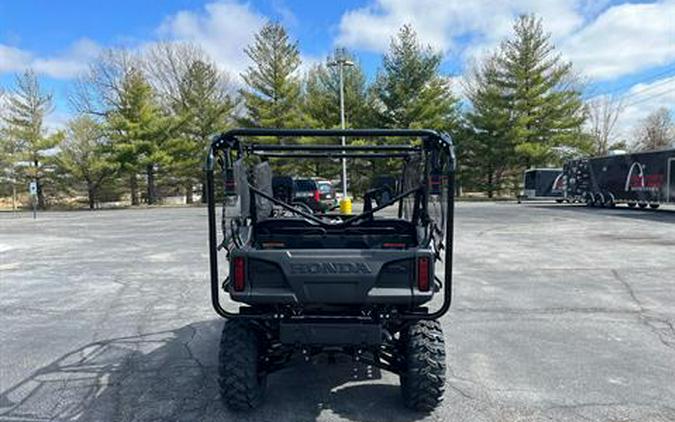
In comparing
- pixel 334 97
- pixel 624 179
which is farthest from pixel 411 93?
pixel 624 179

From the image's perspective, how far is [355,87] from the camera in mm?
38688

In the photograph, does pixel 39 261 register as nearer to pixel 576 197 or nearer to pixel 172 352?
pixel 172 352

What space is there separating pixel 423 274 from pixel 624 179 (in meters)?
26.6

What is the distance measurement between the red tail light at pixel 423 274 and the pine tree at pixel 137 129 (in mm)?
34840

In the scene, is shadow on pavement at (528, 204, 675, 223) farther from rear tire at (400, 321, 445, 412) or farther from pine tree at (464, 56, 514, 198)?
rear tire at (400, 321, 445, 412)

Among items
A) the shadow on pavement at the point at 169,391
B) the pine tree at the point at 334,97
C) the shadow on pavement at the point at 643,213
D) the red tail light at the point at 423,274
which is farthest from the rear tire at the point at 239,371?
the pine tree at the point at 334,97

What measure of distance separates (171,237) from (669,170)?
2216cm

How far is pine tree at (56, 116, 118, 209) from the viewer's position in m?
36.3

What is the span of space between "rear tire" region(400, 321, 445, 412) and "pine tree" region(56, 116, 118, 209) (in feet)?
122

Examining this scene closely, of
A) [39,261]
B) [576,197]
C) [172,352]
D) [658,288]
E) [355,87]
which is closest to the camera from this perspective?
[172,352]

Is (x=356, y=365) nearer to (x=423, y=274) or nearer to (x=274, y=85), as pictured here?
(x=423, y=274)

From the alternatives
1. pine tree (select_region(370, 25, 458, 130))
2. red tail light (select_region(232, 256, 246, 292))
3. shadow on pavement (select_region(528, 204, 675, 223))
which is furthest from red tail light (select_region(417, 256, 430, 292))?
pine tree (select_region(370, 25, 458, 130))

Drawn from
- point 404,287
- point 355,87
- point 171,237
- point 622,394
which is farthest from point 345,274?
point 355,87

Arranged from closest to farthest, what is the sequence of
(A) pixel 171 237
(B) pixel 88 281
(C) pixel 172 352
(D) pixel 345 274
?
(D) pixel 345 274
(C) pixel 172 352
(B) pixel 88 281
(A) pixel 171 237
